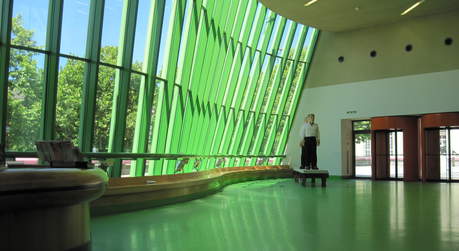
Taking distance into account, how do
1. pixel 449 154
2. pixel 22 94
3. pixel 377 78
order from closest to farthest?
1. pixel 22 94
2. pixel 449 154
3. pixel 377 78

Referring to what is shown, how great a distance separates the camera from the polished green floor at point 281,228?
3594 mm

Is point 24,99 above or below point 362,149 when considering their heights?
above

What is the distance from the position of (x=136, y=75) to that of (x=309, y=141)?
5180mm

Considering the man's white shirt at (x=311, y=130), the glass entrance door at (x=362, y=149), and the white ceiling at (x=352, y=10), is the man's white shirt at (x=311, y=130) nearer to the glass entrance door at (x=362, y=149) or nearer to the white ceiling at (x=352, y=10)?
the white ceiling at (x=352, y=10)

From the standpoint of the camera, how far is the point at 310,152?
11758 mm

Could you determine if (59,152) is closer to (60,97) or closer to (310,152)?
(60,97)

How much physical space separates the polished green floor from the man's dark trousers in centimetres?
484

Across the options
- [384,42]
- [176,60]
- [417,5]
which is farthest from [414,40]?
[176,60]

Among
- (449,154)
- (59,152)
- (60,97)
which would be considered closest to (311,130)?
(60,97)

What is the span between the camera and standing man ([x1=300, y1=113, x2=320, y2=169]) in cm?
1157

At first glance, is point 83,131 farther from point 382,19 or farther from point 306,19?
point 382,19

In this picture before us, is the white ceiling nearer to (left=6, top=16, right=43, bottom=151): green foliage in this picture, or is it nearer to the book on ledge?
(left=6, top=16, right=43, bottom=151): green foliage

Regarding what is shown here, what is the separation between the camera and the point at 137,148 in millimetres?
10172

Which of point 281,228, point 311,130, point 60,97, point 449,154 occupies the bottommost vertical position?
point 281,228
